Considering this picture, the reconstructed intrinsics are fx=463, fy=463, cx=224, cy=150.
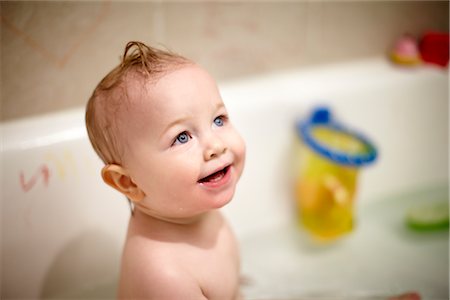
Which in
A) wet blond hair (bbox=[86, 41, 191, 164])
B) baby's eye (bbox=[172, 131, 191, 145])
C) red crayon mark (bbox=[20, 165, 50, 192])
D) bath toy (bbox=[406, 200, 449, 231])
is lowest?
bath toy (bbox=[406, 200, 449, 231])

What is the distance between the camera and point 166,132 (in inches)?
24.1

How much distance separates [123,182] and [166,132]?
0.11 meters

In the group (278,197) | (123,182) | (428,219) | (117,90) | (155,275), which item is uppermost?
(117,90)

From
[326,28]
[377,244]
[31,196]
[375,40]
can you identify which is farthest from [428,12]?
[31,196]

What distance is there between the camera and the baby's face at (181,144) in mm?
607

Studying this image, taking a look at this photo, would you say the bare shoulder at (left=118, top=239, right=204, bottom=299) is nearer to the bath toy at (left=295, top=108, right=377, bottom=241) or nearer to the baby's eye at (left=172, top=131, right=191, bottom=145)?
the baby's eye at (left=172, top=131, right=191, bottom=145)

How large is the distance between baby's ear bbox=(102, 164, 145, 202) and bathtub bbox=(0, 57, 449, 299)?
30cm

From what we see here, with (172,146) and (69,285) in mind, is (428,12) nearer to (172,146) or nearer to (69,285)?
(172,146)

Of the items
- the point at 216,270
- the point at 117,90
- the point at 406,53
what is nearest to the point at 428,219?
the point at 406,53

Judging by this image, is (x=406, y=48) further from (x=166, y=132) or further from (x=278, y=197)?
(x=166, y=132)

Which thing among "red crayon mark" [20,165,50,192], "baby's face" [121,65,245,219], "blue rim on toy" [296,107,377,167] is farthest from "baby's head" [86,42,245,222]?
"blue rim on toy" [296,107,377,167]

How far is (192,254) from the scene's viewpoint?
28.1 inches

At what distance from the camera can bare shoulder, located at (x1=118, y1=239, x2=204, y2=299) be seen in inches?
26.3

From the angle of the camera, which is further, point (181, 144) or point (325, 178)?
point (325, 178)
